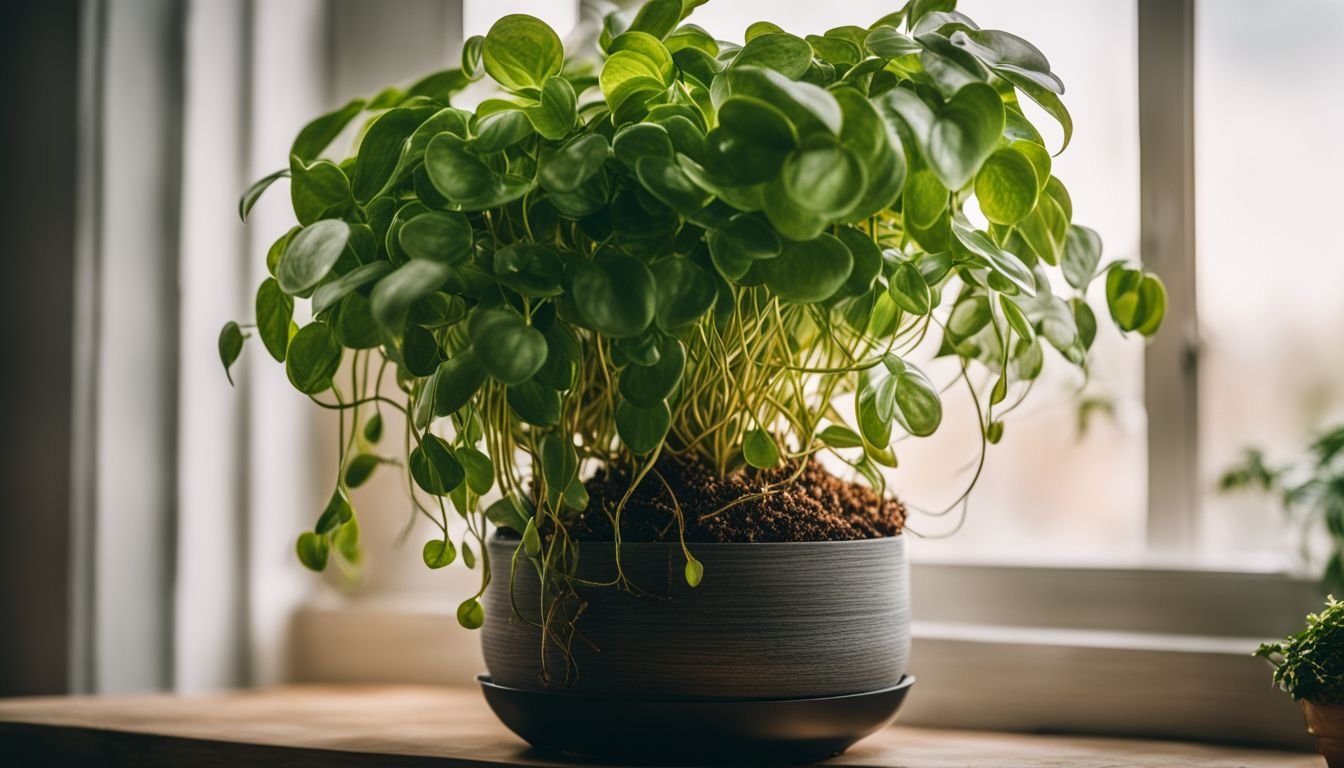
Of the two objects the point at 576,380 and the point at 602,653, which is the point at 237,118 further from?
the point at 602,653

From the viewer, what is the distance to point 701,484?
0.79 meters

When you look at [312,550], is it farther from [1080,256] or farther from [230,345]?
[1080,256]

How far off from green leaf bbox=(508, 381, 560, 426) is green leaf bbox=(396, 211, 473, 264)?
8 centimetres

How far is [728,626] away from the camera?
2.41 feet

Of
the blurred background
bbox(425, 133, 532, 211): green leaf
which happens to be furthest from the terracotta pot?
bbox(425, 133, 532, 211): green leaf

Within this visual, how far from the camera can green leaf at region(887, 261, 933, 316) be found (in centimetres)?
72

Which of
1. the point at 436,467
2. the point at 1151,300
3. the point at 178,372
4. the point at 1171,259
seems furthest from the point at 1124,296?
the point at 178,372

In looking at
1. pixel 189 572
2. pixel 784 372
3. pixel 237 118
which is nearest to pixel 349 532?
pixel 189 572

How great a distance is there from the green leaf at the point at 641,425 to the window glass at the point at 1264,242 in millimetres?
586

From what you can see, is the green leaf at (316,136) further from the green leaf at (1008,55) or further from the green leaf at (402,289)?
the green leaf at (1008,55)

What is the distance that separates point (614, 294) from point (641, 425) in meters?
0.11

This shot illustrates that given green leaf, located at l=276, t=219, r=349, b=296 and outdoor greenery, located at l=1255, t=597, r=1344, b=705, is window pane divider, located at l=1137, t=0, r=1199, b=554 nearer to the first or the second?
→ outdoor greenery, located at l=1255, t=597, r=1344, b=705

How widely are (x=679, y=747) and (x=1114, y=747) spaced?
39cm

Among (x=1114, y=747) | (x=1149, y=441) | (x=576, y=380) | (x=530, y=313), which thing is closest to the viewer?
(x=530, y=313)
